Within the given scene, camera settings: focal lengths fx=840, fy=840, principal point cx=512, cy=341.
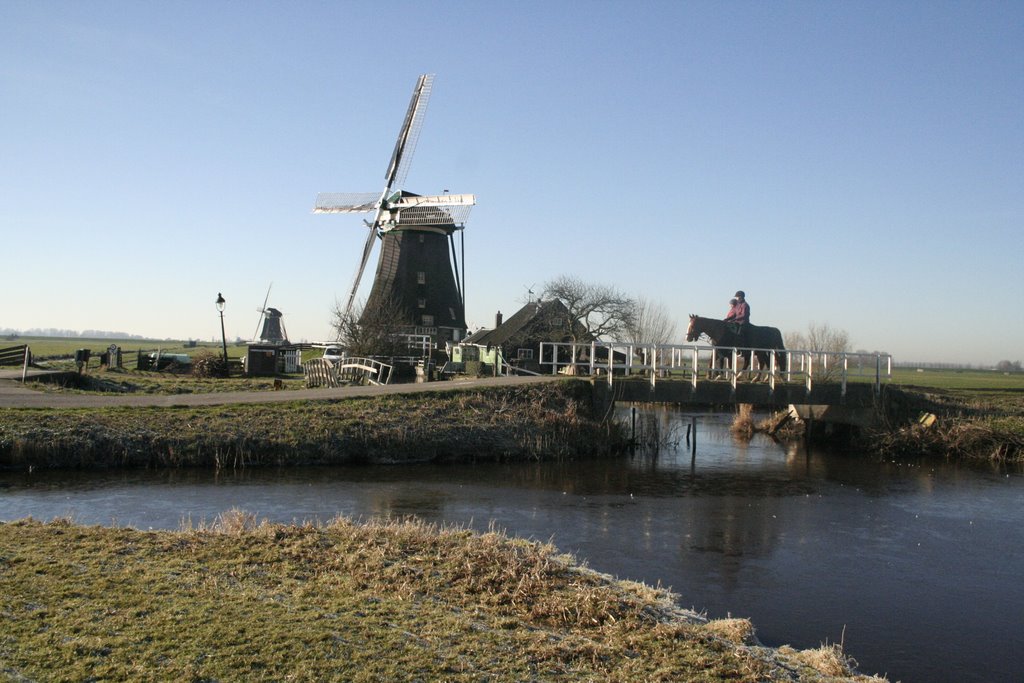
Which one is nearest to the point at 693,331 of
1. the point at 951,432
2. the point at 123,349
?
the point at 951,432

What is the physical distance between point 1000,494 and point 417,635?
1641 cm

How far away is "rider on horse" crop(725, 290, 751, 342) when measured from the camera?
106ft

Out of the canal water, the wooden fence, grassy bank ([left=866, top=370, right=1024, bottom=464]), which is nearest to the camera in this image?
the canal water

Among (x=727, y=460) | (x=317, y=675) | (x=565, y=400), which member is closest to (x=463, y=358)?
(x=565, y=400)

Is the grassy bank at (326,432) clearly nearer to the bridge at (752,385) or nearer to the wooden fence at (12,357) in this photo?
the bridge at (752,385)

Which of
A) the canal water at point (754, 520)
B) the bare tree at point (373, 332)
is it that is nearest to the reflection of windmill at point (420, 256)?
the bare tree at point (373, 332)

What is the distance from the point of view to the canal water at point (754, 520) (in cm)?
938

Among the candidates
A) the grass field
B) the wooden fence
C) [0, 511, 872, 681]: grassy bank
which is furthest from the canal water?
the grass field

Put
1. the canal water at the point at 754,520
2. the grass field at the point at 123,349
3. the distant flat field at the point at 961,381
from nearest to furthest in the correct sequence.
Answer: the canal water at the point at 754,520, the distant flat field at the point at 961,381, the grass field at the point at 123,349

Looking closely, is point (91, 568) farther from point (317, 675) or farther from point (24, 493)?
point (24, 493)

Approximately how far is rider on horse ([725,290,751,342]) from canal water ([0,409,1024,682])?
31.5ft

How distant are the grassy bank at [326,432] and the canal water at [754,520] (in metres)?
0.84

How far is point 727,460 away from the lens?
2408 centimetres

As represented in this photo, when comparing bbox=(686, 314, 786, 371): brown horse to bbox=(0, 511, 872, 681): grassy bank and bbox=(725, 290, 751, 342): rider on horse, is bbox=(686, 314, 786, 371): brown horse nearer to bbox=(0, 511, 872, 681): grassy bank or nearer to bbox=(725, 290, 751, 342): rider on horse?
bbox=(725, 290, 751, 342): rider on horse
